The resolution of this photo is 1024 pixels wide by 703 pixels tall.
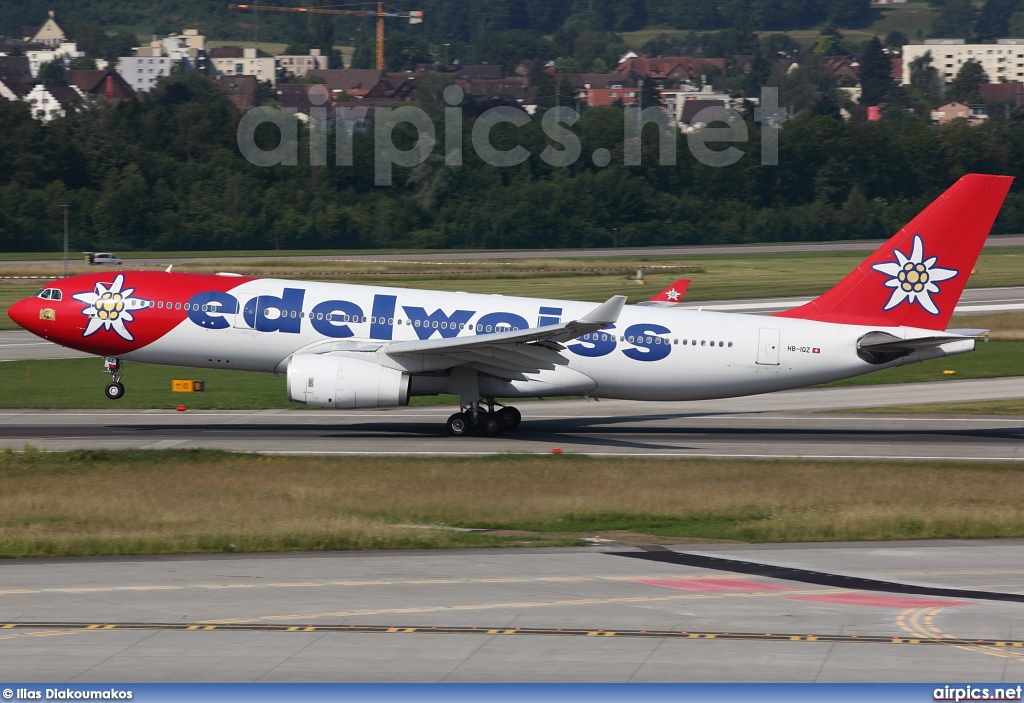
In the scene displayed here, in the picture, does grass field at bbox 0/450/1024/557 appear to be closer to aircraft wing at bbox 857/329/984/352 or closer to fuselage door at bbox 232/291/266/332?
aircraft wing at bbox 857/329/984/352

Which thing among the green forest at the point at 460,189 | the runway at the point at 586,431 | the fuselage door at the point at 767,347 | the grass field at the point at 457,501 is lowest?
the runway at the point at 586,431

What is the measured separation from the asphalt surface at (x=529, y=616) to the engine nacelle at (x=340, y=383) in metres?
13.7

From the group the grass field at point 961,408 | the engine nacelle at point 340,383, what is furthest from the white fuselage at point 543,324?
the grass field at point 961,408

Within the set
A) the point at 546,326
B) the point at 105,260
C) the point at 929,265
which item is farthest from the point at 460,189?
the point at 929,265

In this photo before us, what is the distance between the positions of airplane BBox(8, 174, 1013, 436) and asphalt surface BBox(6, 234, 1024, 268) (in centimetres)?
6532

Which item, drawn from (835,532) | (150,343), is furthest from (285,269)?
(835,532)

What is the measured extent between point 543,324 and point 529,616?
2130 cm

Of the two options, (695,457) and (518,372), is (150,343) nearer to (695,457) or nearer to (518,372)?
(518,372)

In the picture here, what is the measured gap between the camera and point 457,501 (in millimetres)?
29766

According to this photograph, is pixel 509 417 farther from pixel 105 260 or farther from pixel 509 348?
pixel 105 260

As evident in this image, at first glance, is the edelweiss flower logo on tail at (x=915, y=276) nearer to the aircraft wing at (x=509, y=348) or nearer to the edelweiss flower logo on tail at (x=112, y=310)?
the aircraft wing at (x=509, y=348)

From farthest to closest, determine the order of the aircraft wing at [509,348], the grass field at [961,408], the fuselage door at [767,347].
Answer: the grass field at [961,408], the fuselage door at [767,347], the aircraft wing at [509,348]

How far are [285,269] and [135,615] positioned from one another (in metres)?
78.4

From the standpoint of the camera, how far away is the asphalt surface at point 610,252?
10975cm
